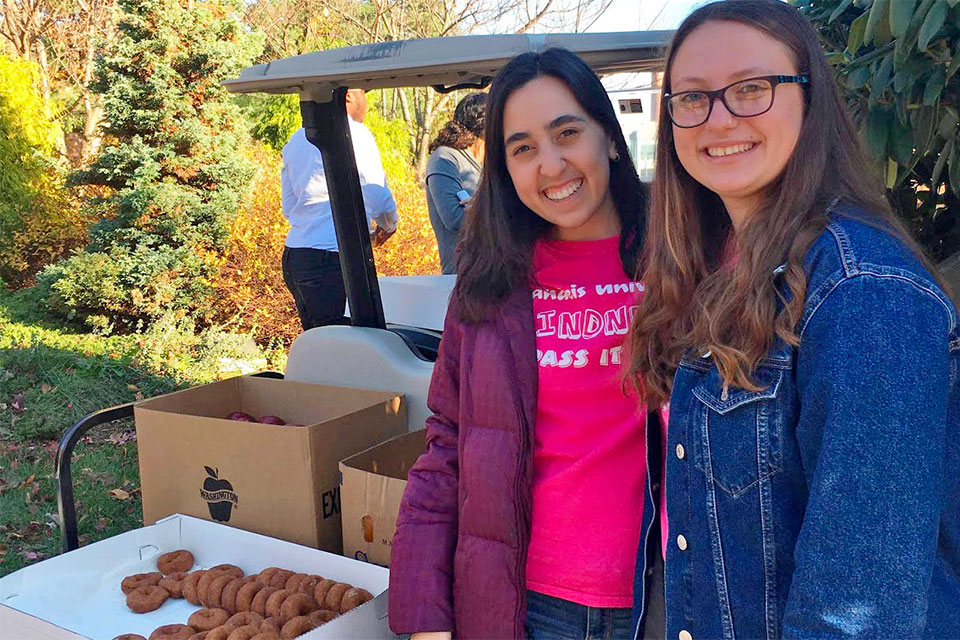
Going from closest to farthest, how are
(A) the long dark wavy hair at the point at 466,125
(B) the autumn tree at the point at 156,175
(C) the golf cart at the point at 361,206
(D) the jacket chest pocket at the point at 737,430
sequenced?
(D) the jacket chest pocket at the point at 737,430 → (C) the golf cart at the point at 361,206 → (A) the long dark wavy hair at the point at 466,125 → (B) the autumn tree at the point at 156,175

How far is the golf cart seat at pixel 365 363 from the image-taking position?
279cm

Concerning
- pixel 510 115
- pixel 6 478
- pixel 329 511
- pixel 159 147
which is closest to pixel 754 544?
pixel 510 115

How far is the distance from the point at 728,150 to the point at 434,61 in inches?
53.8

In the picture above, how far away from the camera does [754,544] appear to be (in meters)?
1.09

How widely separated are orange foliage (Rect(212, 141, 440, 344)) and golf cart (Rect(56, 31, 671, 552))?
4.78 meters

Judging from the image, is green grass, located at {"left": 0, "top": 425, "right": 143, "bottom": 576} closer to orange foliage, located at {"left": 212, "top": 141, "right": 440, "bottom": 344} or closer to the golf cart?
the golf cart

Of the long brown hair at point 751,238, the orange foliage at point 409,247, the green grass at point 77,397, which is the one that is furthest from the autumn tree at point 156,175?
the long brown hair at point 751,238

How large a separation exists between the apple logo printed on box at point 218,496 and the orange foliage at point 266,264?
5351 mm

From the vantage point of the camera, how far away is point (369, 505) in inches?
89.1

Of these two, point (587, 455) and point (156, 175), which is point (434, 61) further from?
point (156, 175)

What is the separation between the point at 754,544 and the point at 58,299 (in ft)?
28.2

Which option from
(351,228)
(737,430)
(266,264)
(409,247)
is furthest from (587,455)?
(266,264)

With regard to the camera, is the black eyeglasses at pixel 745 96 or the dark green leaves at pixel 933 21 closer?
the black eyeglasses at pixel 745 96

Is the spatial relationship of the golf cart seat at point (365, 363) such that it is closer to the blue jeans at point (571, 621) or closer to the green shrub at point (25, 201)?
the blue jeans at point (571, 621)
